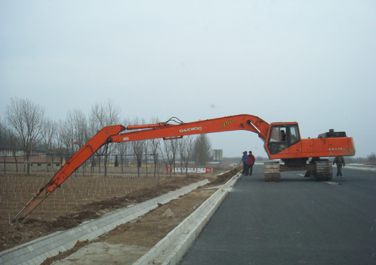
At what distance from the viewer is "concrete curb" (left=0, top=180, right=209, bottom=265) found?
20.2ft

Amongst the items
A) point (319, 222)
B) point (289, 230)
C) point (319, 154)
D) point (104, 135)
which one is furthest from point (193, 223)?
point (319, 154)

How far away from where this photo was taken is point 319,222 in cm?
768

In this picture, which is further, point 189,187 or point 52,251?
point 189,187

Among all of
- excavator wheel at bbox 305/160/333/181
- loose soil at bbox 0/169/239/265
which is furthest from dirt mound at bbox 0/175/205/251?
excavator wheel at bbox 305/160/333/181

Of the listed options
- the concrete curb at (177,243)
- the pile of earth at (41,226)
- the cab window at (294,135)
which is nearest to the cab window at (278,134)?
the cab window at (294,135)

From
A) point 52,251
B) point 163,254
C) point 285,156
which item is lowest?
point 52,251

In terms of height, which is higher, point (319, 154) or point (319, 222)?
point (319, 154)

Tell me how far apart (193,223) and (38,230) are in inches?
164

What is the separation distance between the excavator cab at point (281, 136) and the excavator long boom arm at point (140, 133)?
0.41 m

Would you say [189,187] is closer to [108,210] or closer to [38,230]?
[108,210]

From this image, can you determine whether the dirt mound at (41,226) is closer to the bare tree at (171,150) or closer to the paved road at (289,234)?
the paved road at (289,234)

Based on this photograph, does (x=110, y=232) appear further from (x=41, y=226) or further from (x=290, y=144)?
(x=290, y=144)

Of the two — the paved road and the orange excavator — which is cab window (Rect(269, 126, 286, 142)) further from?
the paved road

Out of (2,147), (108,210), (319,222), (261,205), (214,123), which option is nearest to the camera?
(319,222)
